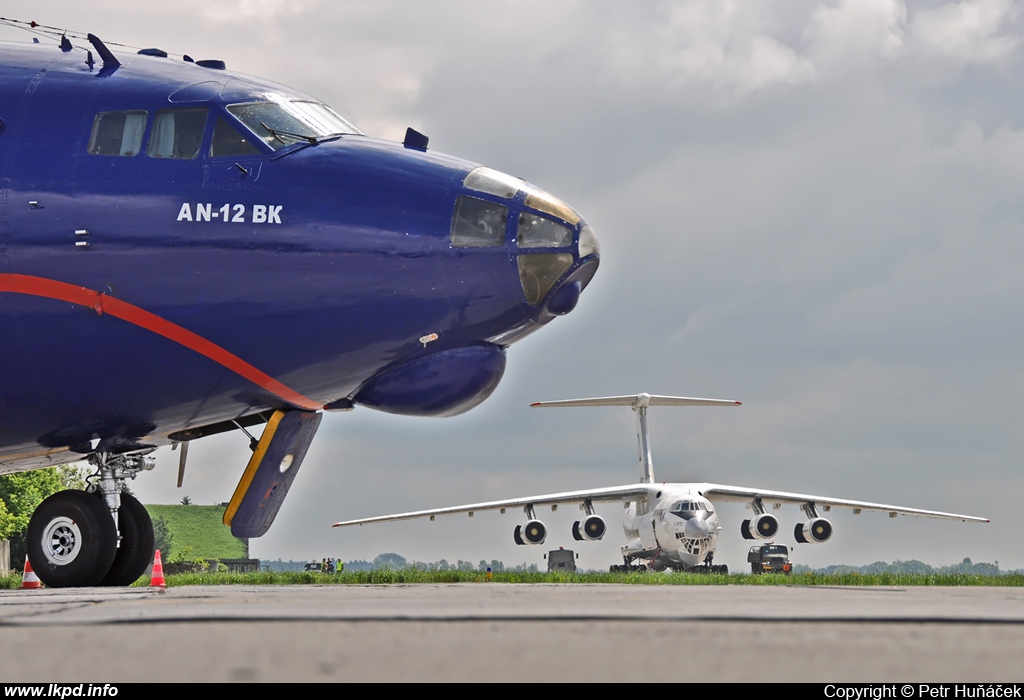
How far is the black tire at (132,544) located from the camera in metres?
11.3

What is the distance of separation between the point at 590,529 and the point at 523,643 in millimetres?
45997

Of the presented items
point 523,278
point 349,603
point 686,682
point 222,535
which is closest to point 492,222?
point 523,278

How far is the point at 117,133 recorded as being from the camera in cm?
983

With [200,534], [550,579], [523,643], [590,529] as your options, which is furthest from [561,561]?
[523,643]

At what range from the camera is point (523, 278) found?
924 cm

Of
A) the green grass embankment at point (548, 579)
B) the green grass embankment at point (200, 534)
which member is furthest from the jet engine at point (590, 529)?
the green grass embankment at point (548, 579)

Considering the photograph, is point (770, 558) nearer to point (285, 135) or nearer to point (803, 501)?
point (803, 501)

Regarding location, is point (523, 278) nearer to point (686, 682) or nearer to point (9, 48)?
point (9, 48)

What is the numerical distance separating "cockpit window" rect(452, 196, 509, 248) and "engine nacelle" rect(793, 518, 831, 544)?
4069 centimetres

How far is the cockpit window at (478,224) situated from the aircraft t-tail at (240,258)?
2cm

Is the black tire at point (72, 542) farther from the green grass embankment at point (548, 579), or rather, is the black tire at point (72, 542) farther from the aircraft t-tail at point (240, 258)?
the green grass embankment at point (548, 579)

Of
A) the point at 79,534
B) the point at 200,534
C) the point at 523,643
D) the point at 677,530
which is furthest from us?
the point at 200,534

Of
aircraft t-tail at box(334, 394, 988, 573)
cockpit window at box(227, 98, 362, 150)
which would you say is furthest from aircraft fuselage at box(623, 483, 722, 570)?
cockpit window at box(227, 98, 362, 150)

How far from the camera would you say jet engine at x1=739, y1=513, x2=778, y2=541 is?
4797 cm
